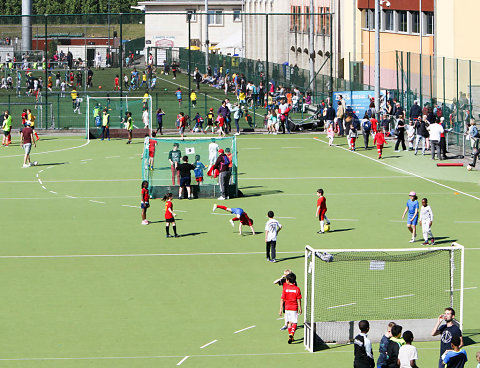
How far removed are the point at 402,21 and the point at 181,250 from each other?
46.0 m

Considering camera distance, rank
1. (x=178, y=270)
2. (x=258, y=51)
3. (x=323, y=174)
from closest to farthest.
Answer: (x=178, y=270) → (x=323, y=174) → (x=258, y=51)

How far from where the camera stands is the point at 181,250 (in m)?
30.3

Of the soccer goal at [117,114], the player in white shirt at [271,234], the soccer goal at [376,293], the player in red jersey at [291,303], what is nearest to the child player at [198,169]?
the player in white shirt at [271,234]

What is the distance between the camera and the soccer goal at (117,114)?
5884 centimetres

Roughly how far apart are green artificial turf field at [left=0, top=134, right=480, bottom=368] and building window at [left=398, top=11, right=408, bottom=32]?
22302 millimetres

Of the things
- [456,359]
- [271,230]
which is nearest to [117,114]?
[271,230]

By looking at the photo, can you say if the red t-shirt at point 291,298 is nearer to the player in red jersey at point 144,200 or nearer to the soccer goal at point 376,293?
Result: the soccer goal at point 376,293

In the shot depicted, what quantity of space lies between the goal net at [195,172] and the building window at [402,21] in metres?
31.2

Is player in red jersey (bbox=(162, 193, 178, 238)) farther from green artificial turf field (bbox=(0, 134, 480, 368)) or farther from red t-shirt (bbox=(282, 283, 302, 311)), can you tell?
red t-shirt (bbox=(282, 283, 302, 311))

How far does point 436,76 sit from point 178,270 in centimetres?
3486

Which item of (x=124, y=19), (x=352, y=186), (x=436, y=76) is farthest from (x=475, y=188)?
(x=124, y=19)

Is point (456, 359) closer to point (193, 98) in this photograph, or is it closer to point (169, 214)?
point (169, 214)

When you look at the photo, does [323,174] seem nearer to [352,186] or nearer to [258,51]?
[352,186]

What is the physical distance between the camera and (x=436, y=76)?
195 ft
